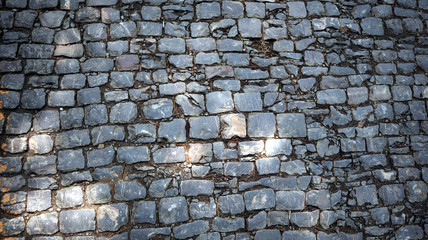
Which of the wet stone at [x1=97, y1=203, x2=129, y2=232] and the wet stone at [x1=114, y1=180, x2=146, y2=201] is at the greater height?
the wet stone at [x1=114, y1=180, x2=146, y2=201]

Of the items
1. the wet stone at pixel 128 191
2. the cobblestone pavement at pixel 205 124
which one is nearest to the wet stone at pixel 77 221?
the cobblestone pavement at pixel 205 124

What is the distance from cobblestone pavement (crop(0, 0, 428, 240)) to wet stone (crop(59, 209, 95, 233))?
2 cm

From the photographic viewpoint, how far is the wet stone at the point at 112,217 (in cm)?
318

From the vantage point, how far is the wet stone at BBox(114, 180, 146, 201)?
3.24 metres

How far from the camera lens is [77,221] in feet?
10.4

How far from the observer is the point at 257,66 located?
3.64 m

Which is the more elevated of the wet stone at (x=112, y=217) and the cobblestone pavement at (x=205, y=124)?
the cobblestone pavement at (x=205, y=124)

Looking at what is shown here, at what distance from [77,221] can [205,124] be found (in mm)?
1743

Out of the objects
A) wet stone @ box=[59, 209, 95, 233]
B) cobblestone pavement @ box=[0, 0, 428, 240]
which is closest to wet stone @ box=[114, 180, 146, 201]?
cobblestone pavement @ box=[0, 0, 428, 240]

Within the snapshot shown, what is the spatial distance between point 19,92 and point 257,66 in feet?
9.19

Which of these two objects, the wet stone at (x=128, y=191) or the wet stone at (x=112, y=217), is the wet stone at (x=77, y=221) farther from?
the wet stone at (x=128, y=191)

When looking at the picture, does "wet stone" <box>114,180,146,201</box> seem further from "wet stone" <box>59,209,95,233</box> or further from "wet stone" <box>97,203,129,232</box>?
"wet stone" <box>59,209,95,233</box>

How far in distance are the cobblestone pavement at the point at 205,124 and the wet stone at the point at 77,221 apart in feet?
0.05

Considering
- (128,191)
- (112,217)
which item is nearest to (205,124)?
(128,191)
